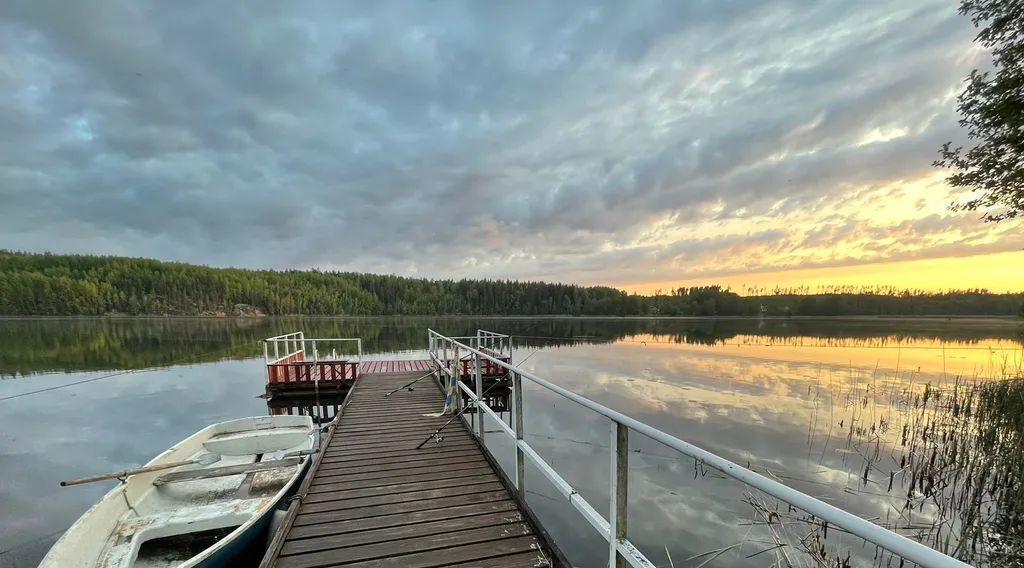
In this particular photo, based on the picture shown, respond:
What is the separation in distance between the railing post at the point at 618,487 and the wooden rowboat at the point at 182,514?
12.0 feet

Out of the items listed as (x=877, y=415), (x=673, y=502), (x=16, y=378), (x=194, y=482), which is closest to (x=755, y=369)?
(x=877, y=415)

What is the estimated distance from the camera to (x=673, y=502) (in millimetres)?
6953

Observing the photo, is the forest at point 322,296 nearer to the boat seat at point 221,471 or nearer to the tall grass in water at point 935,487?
the tall grass in water at point 935,487

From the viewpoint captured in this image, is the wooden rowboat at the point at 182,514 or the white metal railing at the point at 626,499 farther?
the wooden rowboat at the point at 182,514

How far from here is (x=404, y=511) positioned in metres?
3.91

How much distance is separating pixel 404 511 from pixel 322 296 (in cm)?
11327

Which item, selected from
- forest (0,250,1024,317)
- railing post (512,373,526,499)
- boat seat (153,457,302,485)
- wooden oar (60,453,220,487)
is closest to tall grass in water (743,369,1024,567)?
railing post (512,373,526,499)

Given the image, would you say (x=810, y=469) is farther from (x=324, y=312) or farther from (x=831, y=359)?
(x=324, y=312)

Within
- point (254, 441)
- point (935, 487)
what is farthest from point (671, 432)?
point (254, 441)

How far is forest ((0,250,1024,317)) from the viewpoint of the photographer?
8475 centimetres

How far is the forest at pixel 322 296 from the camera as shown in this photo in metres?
84.8

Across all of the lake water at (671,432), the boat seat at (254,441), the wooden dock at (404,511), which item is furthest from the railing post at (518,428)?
the boat seat at (254,441)

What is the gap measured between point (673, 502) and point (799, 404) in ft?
29.2

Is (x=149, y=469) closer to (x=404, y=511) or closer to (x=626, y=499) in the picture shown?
(x=404, y=511)
